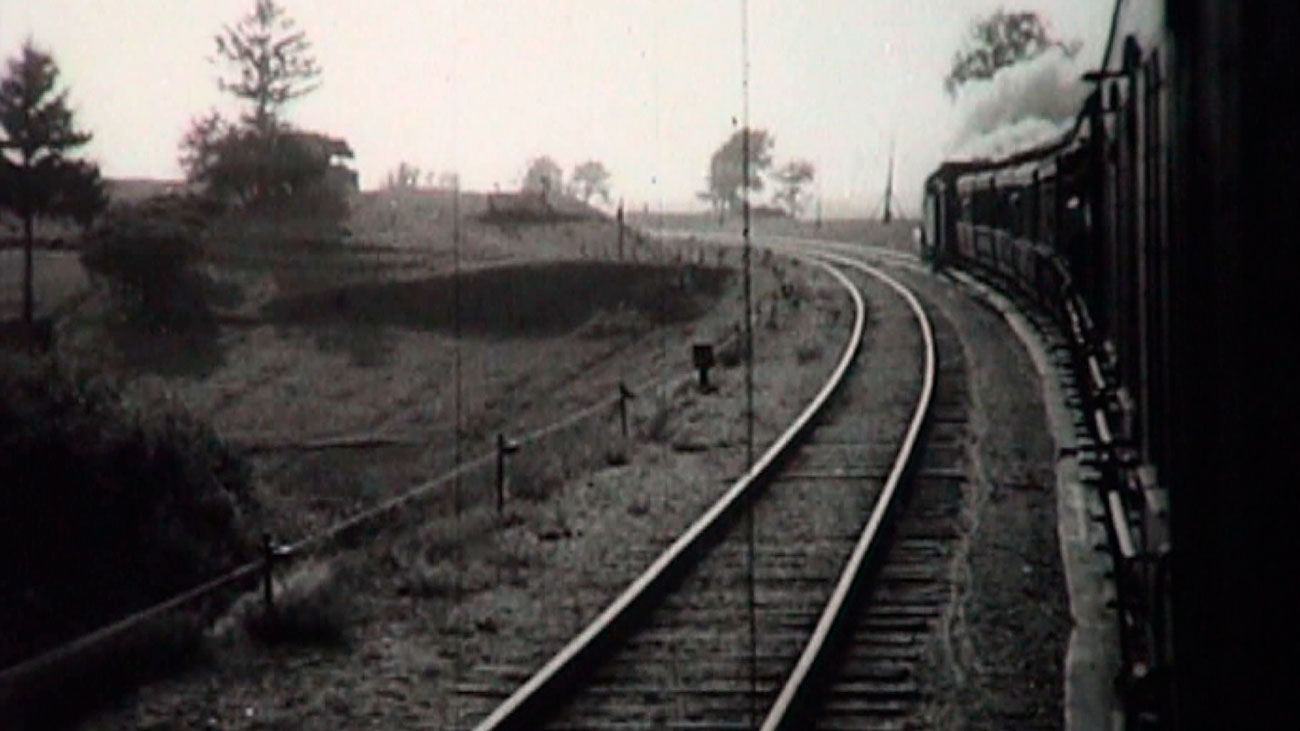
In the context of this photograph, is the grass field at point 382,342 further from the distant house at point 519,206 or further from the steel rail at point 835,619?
the distant house at point 519,206

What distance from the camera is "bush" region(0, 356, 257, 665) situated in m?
11.4

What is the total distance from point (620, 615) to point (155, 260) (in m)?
20.5

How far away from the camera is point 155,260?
2862 cm

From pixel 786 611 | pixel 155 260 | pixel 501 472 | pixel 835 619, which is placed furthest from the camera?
pixel 155 260

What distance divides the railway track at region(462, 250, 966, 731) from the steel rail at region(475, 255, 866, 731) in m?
0.02

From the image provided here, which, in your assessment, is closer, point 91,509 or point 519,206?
point 91,509

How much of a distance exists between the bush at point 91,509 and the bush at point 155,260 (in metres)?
13.3

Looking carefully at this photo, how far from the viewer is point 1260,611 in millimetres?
3035

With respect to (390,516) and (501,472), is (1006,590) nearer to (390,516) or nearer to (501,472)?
(501,472)

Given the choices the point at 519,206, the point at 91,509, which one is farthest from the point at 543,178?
the point at 91,509

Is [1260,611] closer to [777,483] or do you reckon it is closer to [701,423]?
[777,483]

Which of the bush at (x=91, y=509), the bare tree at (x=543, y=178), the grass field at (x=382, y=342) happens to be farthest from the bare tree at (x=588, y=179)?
the bush at (x=91, y=509)

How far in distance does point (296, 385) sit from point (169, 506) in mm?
16617

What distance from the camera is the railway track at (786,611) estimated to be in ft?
28.0
